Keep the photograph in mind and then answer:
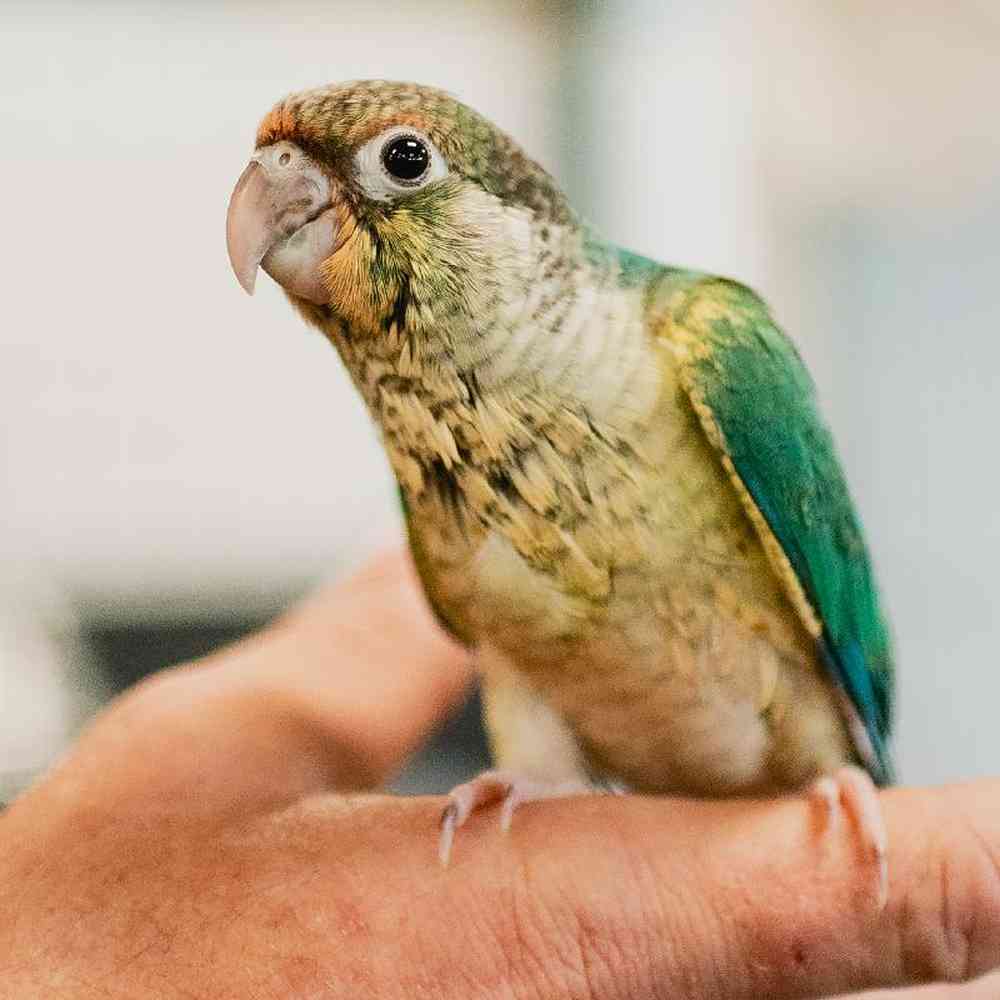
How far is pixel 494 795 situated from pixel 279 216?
0.50m

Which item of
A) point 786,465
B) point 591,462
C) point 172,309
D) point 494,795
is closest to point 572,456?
point 591,462

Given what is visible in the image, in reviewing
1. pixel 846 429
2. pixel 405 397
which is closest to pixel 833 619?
pixel 405 397

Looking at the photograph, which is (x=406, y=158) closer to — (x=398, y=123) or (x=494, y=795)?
(x=398, y=123)

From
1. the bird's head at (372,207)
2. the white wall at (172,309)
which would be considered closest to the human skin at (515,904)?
the bird's head at (372,207)

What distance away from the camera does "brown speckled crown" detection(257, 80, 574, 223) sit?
70 centimetres

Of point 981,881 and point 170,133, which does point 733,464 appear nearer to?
point 981,881

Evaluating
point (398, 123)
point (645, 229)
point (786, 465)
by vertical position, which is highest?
point (398, 123)

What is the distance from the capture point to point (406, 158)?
720 millimetres

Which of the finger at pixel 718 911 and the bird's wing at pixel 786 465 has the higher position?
the bird's wing at pixel 786 465

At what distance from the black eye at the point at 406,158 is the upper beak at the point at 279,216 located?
45 mm

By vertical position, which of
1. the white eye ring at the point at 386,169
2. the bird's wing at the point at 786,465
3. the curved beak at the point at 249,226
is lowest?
the bird's wing at the point at 786,465

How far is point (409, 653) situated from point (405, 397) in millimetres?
676

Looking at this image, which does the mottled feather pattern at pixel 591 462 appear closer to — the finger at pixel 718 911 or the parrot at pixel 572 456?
the parrot at pixel 572 456

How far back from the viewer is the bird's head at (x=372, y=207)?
0.71 metres
